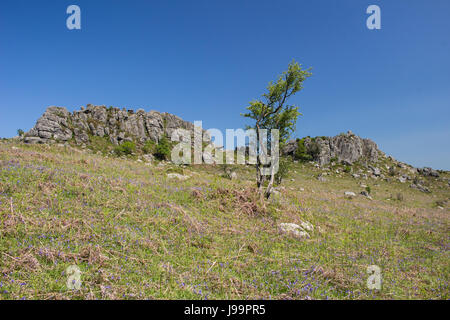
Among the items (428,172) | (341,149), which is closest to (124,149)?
(341,149)

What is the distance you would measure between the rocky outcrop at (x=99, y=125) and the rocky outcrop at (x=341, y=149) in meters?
61.2

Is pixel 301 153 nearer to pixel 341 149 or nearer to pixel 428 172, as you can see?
pixel 341 149

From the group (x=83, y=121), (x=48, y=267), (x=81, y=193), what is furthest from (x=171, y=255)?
(x=83, y=121)

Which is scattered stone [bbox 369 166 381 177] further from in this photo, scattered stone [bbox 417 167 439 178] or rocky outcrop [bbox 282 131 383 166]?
scattered stone [bbox 417 167 439 178]

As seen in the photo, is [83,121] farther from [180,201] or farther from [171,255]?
[171,255]

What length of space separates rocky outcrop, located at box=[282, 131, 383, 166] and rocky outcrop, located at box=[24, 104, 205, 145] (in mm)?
61246

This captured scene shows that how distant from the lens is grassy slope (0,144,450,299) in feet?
16.7

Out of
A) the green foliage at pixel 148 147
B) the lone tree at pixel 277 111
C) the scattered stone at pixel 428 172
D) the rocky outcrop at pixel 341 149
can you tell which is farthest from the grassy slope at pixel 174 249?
the scattered stone at pixel 428 172

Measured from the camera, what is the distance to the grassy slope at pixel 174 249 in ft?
16.7

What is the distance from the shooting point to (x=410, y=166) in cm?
7819

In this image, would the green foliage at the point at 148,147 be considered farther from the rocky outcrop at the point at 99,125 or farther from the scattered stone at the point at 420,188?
the scattered stone at the point at 420,188

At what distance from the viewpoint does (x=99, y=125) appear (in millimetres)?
78312

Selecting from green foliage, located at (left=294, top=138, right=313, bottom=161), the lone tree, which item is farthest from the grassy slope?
green foliage, located at (left=294, top=138, right=313, bottom=161)
